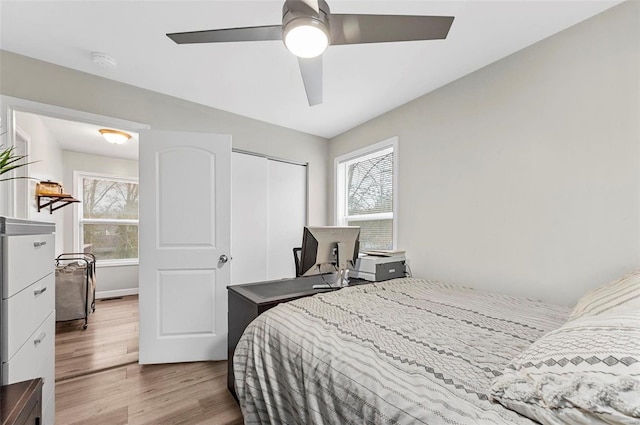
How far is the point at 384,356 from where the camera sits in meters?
1.03

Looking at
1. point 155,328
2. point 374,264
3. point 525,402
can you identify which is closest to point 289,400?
point 525,402

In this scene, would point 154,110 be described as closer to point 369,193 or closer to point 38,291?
→ point 38,291

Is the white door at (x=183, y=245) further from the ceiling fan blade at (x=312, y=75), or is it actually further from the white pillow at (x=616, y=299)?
the white pillow at (x=616, y=299)

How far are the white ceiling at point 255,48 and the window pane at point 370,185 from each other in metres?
0.69

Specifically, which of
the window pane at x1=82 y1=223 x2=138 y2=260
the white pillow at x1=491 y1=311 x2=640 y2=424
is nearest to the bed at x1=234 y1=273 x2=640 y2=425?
the white pillow at x1=491 y1=311 x2=640 y2=424

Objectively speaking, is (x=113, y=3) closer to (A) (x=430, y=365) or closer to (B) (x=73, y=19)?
(B) (x=73, y=19)

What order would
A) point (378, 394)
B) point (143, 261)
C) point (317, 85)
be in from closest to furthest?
point (378, 394) → point (317, 85) → point (143, 261)

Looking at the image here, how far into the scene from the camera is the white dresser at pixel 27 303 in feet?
3.45

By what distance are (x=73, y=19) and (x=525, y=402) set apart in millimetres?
2846

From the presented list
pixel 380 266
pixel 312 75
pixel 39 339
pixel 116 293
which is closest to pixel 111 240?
pixel 116 293

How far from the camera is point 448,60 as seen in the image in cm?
214

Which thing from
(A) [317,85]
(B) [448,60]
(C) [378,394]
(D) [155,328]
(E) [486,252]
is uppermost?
(B) [448,60]

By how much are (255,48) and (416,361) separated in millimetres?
2166

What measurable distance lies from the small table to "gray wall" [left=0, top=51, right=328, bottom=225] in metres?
1.80
